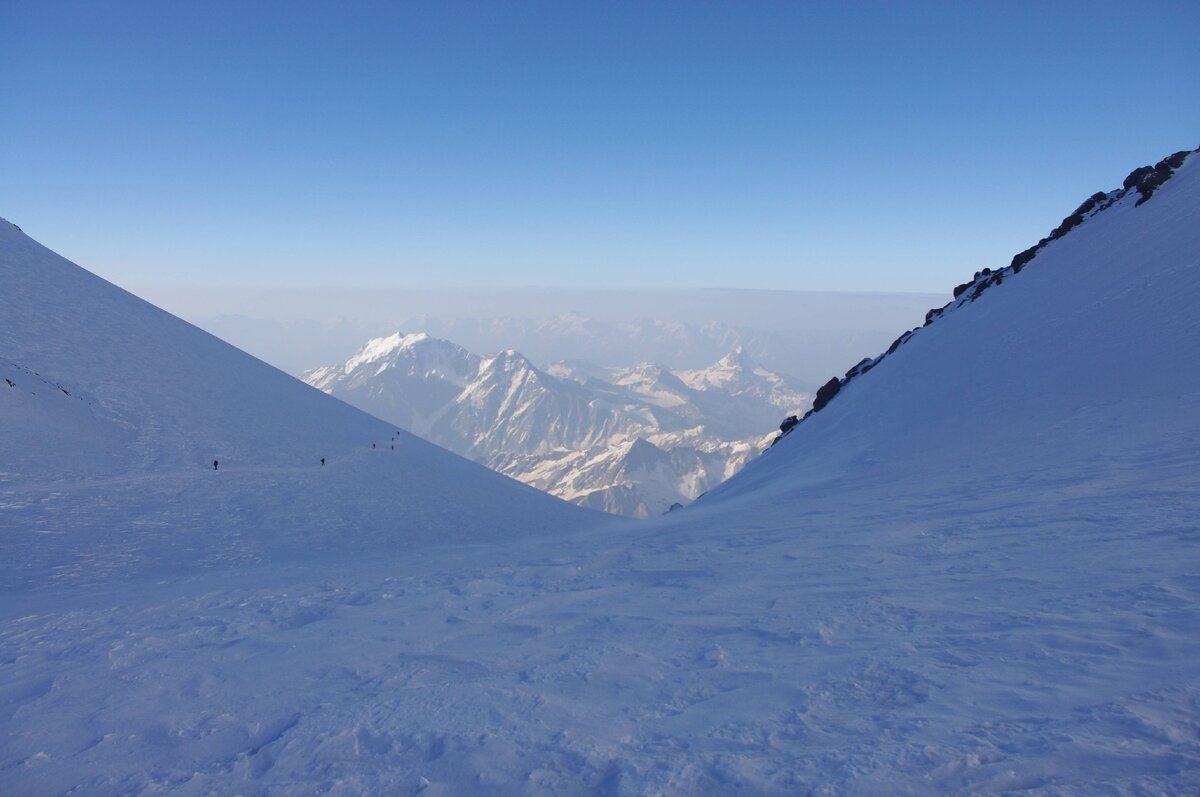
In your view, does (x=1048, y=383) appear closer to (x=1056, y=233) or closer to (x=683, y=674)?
(x=683, y=674)

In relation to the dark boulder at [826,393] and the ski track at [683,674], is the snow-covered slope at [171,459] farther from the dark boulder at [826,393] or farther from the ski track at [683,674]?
the dark boulder at [826,393]

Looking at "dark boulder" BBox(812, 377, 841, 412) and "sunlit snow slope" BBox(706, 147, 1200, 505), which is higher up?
"sunlit snow slope" BBox(706, 147, 1200, 505)

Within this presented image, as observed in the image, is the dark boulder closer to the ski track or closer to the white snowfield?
the white snowfield

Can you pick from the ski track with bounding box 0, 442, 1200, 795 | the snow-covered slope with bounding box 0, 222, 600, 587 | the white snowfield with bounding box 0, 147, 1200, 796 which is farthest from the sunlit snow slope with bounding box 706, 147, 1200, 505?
the snow-covered slope with bounding box 0, 222, 600, 587

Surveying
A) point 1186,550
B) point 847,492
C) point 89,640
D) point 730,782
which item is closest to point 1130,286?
point 847,492

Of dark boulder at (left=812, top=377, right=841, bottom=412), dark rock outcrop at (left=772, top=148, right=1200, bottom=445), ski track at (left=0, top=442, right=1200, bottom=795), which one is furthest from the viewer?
dark boulder at (left=812, top=377, right=841, bottom=412)

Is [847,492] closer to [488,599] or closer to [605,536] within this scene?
[605,536]

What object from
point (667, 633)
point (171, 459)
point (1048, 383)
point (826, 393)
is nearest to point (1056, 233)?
point (826, 393)
